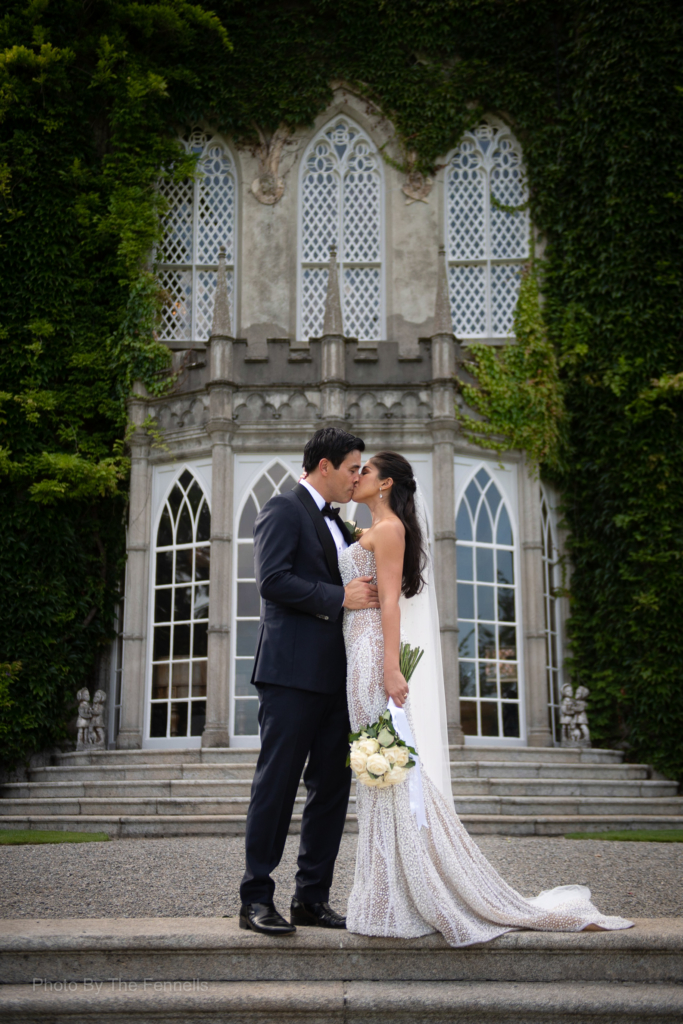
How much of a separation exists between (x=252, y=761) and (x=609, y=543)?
5.26 meters

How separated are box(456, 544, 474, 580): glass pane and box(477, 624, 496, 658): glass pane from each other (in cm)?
62

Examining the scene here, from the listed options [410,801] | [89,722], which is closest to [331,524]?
[410,801]

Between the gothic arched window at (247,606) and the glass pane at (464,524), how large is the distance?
2074 millimetres

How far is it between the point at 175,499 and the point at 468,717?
4.42m

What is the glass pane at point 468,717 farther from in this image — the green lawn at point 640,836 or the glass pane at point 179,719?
the glass pane at point 179,719

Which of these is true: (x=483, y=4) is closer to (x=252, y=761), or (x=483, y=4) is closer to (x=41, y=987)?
(x=252, y=761)

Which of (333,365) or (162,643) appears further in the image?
(162,643)

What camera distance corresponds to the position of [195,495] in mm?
11734

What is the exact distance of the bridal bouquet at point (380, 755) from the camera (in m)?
3.93

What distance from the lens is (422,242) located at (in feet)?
45.3

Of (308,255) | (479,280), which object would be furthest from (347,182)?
(479,280)

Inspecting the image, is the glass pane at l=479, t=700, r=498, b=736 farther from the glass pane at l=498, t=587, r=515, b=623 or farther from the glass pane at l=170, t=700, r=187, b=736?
the glass pane at l=170, t=700, r=187, b=736

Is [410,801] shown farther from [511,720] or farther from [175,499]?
[175,499]

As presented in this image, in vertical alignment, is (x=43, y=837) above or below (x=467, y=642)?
below
